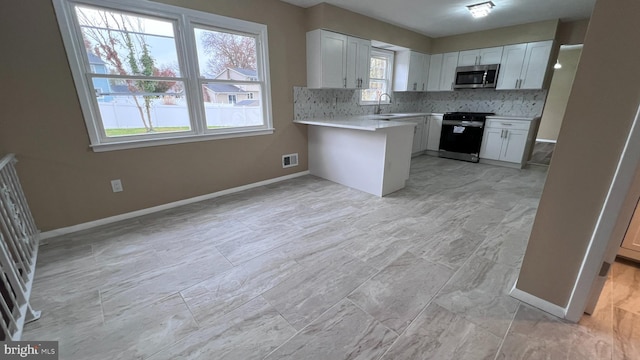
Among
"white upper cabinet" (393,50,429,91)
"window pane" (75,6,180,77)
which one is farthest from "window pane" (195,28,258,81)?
"white upper cabinet" (393,50,429,91)

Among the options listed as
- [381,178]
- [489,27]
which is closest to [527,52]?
[489,27]

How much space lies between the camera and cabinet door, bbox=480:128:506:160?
4.83 metres

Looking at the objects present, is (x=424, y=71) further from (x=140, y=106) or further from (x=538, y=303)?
(x=140, y=106)

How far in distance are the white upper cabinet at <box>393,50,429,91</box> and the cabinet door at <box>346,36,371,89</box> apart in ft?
4.61

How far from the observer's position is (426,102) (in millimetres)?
6375

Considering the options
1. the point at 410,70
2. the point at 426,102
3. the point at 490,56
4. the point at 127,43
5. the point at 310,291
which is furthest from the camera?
the point at 426,102

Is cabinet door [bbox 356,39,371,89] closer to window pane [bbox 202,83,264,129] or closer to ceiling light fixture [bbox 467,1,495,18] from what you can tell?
ceiling light fixture [bbox 467,1,495,18]

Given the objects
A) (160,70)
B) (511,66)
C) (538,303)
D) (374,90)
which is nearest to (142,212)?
(160,70)

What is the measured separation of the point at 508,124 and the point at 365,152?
3165 mm

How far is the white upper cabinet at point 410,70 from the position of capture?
5332mm

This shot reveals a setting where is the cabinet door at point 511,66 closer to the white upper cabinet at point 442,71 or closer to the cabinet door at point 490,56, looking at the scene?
the cabinet door at point 490,56

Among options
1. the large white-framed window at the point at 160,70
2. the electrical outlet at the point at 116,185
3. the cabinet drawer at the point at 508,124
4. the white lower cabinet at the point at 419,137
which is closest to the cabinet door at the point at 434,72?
the white lower cabinet at the point at 419,137

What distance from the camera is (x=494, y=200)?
331 centimetres

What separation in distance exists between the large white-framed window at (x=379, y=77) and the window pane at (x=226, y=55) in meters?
2.43
